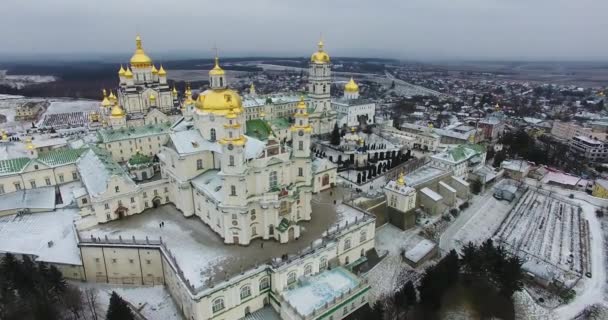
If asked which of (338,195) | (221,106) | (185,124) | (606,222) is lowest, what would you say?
(606,222)

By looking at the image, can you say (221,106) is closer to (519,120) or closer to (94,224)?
(94,224)

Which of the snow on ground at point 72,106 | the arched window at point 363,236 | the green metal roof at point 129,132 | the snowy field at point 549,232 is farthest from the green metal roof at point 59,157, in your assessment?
the snow on ground at point 72,106

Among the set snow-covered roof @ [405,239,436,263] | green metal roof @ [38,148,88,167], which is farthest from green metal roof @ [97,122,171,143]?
snow-covered roof @ [405,239,436,263]

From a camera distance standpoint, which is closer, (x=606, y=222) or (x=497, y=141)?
(x=606, y=222)

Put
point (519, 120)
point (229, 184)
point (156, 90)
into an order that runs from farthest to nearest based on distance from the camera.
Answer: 1. point (519, 120)
2. point (156, 90)
3. point (229, 184)

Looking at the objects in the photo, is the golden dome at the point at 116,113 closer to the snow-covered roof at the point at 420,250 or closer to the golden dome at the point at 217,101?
the golden dome at the point at 217,101

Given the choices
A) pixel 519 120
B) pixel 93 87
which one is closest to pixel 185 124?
pixel 519 120

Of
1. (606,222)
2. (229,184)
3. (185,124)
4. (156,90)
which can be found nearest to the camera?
(229,184)
